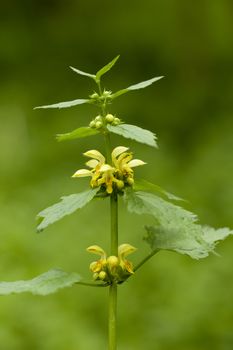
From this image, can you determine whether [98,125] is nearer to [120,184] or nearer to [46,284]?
[120,184]

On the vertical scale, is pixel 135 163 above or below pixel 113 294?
above

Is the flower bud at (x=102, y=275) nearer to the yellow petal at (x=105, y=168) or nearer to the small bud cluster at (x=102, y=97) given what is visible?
the yellow petal at (x=105, y=168)

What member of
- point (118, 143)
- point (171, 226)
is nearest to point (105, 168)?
point (171, 226)

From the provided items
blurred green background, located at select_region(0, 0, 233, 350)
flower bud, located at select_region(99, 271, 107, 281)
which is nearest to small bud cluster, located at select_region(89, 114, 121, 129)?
flower bud, located at select_region(99, 271, 107, 281)

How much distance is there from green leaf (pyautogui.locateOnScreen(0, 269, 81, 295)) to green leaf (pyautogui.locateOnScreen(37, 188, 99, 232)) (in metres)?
0.10

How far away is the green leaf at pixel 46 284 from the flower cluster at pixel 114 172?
6.0 inches

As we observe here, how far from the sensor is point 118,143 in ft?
21.2

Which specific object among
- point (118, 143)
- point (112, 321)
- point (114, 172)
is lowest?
point (118, 143)

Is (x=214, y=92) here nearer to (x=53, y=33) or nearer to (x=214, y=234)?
(x=53, y=33)

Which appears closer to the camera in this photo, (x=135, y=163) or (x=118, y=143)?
(x=135, y=163)

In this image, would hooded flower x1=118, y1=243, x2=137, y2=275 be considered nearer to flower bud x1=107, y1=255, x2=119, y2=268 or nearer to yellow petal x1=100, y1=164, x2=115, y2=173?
flower bud x1=107, y1=255, x2=119, y2=268

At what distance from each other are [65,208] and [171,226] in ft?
0.59

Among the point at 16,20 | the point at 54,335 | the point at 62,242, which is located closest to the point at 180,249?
the point at 54,335

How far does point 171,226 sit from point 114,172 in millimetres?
124
